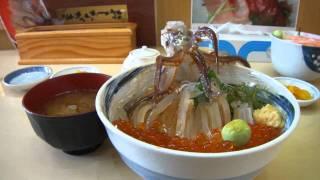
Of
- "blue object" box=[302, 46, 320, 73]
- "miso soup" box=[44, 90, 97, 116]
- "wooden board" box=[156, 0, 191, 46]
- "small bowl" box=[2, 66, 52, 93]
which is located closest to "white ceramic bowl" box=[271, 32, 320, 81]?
"blue object" box=[302, 46, 320, 73]

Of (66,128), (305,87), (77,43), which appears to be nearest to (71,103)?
(66,128)

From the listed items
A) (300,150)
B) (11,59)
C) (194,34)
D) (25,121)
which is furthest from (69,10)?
(300,150)

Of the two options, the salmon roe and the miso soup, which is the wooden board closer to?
the miso soup

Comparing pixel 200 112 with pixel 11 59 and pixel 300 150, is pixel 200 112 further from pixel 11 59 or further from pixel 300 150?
pixel 11 59

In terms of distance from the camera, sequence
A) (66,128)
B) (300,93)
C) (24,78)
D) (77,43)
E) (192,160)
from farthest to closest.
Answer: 1. (77,43)
2. (24,78)
3. (300,93)
4. (66,128)
5. (192,160)

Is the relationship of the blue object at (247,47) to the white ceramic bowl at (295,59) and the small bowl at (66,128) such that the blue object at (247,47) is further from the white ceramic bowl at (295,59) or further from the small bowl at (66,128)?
the small bowl at (66,128)

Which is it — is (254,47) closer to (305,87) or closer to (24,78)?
(305,87)

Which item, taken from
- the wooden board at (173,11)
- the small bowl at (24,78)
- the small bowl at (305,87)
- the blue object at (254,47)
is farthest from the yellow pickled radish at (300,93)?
the small bowl at (24,78)
